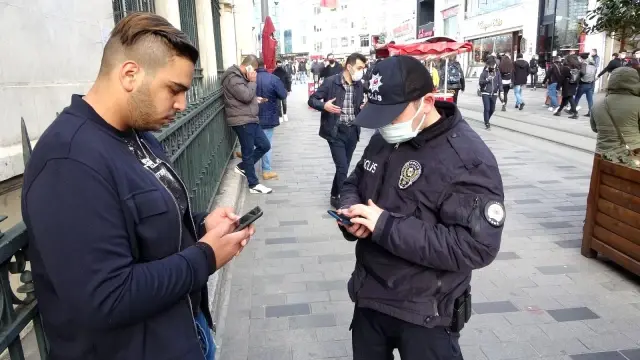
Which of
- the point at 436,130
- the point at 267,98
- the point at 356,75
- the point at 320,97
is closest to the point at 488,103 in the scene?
the point at 267,98

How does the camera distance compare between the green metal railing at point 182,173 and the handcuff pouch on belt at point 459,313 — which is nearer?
the green metal railing at point 182,173

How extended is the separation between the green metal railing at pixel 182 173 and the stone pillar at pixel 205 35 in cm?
120

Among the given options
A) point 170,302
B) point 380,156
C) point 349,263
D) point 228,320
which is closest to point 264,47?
point 349,263

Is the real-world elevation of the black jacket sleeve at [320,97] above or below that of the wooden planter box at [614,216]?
above

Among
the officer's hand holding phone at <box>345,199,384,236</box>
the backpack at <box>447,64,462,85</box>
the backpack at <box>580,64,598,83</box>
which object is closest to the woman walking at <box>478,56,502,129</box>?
the backpack at <box>447,64,462,85</box>

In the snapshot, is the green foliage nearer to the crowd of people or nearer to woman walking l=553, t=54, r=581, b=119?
the crowd of people

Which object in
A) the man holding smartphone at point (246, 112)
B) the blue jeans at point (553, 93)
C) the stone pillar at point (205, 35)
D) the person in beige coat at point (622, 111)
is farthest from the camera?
the blue jeans at point (553, 93)

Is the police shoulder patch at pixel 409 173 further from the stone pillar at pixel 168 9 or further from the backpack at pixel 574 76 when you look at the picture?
the backpack at pixel 574 76

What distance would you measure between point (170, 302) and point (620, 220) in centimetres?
407

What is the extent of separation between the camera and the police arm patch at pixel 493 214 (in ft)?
5.68

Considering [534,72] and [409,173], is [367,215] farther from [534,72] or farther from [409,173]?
[534,72]

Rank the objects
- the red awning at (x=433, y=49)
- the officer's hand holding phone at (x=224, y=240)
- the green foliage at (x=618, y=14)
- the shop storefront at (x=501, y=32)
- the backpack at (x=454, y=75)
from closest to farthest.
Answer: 1. the officer's hand holding phone at (x=224, y=240)
2. the green foliage at (x=618, y=14)
3. the backpack at (x=454, y=75)
4. the red awning at (x=433, y=49)
5. the shop storefront at (x=501, y=32)

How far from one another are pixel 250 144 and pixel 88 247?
233 inches

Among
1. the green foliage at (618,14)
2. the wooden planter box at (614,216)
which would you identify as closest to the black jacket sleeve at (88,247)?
the wooden planter box at (614,216)
